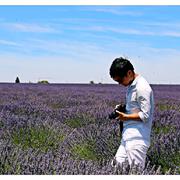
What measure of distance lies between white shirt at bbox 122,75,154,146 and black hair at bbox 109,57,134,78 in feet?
0.35

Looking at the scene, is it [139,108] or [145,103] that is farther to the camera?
[139,108]

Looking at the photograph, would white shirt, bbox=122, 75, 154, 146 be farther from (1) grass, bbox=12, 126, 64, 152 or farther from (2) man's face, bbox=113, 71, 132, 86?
(1) grass, bbox=12, 126, 64, 152

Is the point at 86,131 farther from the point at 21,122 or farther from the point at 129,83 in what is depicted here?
the point at 129,83

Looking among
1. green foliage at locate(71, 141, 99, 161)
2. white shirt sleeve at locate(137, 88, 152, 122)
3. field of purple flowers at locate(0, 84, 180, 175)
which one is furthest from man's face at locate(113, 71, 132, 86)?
green foliage at locate(71, 141, 99, 161)

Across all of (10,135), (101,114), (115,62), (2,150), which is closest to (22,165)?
(2,150)

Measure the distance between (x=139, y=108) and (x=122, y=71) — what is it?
279 mm

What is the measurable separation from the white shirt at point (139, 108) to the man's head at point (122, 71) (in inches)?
1.6

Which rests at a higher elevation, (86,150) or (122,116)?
(122,116)

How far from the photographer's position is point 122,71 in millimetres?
2986

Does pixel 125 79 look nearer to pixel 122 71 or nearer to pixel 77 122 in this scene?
pixel 122 71

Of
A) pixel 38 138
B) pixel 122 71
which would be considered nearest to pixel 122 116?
pixel 122 71
